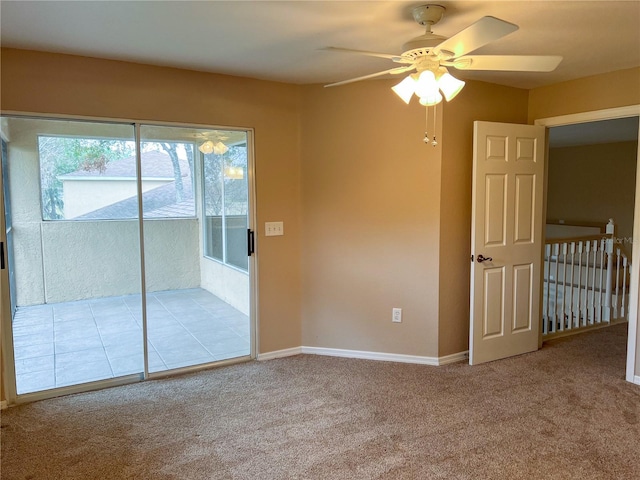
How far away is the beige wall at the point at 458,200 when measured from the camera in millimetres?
3588

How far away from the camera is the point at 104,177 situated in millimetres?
3441

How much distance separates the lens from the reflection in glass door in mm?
3527

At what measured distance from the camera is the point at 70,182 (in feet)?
11.3

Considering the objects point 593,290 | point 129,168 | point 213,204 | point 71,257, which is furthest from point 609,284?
point 71,257

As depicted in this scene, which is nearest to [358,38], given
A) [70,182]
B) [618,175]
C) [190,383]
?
[70,182]

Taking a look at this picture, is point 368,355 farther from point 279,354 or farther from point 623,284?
point 623,284

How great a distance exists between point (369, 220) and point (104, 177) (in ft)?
6.95

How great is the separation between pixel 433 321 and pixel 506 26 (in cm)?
249

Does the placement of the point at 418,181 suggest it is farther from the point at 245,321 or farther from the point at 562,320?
the point at 562,320

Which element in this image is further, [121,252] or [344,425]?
[121,252]

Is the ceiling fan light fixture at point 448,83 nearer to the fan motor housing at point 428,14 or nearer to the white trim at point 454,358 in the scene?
the fan motor housing at point 428,14

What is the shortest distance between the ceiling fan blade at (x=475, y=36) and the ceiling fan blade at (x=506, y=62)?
0.14 m

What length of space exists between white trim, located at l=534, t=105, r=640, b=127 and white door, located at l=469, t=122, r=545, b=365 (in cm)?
10

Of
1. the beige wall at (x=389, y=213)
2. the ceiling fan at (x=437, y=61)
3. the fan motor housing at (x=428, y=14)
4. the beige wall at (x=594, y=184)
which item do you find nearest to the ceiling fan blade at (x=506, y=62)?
the ceiling fan at (x=437, y=61)
